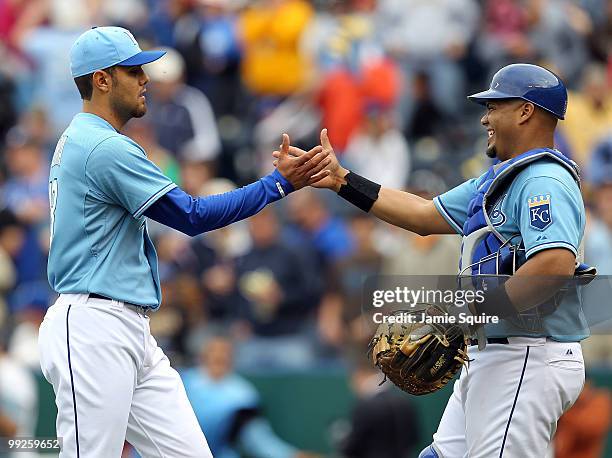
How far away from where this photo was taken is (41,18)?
14.4m

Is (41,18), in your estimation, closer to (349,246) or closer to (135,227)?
(349,246)

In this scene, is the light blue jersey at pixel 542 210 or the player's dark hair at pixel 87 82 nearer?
the light blue jersey at pixel 542 210

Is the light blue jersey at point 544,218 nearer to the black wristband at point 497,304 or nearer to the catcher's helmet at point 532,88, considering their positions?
the black wristband at point 497,304

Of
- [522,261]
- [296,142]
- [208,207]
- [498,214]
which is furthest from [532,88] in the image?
[296,142]

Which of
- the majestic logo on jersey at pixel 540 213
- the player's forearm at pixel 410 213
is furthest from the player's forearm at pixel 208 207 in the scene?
the majestic logo on jersey at pixel 540 213

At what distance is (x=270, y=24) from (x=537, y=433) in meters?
8.42

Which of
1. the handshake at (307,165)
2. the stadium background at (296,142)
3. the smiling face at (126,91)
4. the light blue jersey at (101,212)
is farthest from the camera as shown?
the stadium background at (296,142)

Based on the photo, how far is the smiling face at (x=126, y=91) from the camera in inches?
233

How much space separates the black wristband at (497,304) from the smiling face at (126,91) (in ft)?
5.72

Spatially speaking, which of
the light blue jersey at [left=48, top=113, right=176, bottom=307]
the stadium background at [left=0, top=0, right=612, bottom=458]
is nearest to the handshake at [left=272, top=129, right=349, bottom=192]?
the light blue jersey at [left=48, top=113, right=176, bottom=307]

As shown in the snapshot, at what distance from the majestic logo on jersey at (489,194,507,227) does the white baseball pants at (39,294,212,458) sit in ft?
5.19

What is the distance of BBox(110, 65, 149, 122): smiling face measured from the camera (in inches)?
233

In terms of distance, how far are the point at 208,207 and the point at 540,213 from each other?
1442 mm

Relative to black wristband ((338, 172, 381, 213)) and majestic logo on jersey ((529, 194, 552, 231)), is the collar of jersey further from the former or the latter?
majestic logo on jersey ((529, 194, 552, 231))
